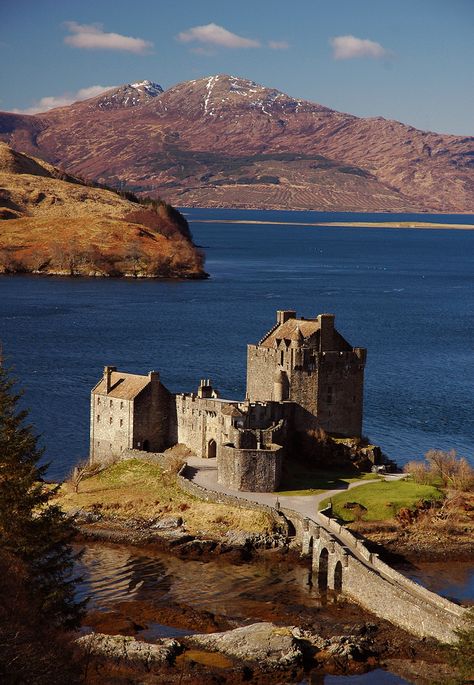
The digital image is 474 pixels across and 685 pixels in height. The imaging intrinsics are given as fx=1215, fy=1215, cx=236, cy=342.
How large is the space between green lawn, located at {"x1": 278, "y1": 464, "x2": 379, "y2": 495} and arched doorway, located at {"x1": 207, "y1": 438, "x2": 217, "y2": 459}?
195 inches

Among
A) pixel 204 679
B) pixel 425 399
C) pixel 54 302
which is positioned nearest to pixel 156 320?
pixel 54 302

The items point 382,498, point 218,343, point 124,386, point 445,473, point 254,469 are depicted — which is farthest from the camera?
point 218,343

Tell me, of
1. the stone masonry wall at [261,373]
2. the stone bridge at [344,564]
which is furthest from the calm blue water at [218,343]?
the stone bridge at [344,564]

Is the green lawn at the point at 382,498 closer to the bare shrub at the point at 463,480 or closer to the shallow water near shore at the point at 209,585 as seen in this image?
the bare shrub at the point at 463,480

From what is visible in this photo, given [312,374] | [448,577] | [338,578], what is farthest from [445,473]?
[338,578]

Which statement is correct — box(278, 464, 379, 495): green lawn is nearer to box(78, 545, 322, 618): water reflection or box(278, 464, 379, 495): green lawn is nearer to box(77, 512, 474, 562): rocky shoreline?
box(77, 512, 474, 562): rocky shoreline

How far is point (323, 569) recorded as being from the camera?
186ft

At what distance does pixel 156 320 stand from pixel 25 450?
107263mm

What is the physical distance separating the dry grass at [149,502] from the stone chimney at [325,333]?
12245 millimetres

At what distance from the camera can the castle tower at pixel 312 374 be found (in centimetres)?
7119

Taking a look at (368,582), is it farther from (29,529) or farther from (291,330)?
(291,330)

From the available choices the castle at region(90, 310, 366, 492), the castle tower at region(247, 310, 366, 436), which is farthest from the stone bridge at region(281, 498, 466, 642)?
the castle tower at region(247, 310, 366, 436)

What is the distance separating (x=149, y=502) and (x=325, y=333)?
15.2 m

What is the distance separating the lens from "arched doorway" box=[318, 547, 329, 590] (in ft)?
181
